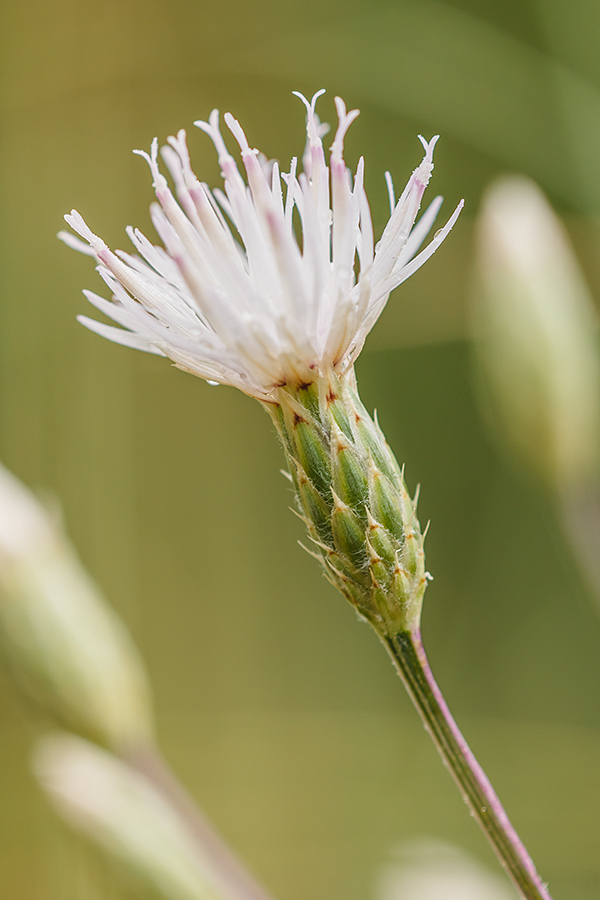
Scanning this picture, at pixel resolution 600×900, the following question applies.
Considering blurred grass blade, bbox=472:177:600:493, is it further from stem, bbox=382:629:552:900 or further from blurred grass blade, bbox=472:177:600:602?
stem, bbox=382:629:552:900

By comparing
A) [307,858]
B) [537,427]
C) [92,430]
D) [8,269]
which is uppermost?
[8,269]

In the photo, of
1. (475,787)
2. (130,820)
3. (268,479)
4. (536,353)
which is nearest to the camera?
(475,787)

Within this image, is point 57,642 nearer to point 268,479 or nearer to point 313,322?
point 313,322

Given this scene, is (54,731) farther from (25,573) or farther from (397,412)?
(397,412)

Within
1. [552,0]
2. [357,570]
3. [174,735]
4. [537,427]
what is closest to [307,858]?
[174,735]

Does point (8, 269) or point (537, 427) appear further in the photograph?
point (8, 269)

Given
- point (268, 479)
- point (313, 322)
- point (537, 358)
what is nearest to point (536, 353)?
point (537, 358)
